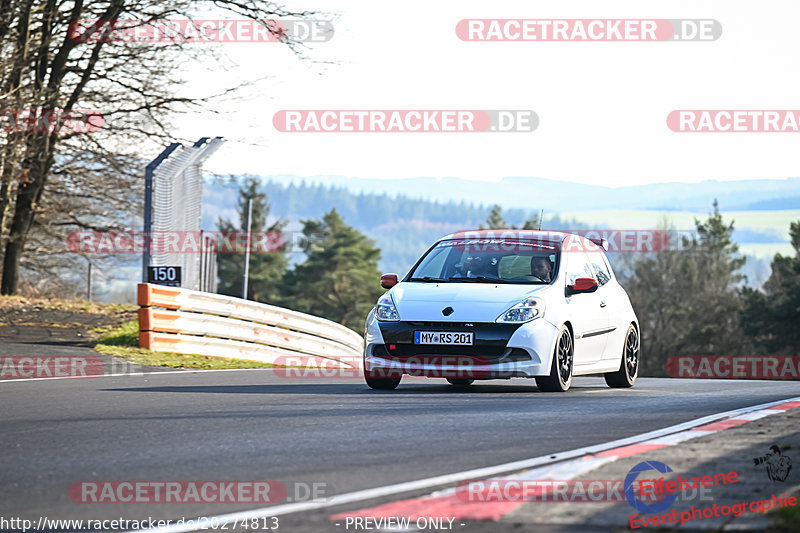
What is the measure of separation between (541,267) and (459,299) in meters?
Result: 1.30

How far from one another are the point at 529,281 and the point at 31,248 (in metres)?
21.3

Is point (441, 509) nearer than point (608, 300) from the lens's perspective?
Yes

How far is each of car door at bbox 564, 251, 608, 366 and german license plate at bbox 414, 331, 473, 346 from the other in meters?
1.32

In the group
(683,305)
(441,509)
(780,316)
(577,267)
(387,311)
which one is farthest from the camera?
(683,305)

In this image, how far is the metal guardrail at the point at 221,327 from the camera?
1714 cm

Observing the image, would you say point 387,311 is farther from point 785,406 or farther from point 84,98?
point 84,98

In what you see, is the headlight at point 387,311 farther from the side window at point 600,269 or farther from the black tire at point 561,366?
the side window at point 600,269

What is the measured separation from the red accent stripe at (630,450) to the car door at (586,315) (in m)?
5.11

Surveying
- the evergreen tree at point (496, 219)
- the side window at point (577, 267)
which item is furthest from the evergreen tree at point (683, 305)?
the side window at point (577, 267)

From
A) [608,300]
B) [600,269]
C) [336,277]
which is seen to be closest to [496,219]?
[336,277]

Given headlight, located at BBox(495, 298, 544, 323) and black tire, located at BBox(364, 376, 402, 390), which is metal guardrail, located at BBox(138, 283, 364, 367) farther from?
headlight, located at BBox(495, 298, 544, 323)

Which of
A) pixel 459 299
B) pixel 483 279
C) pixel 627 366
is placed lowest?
pixel 627 366

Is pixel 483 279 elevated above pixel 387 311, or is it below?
above

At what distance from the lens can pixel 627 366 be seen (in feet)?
42.0
